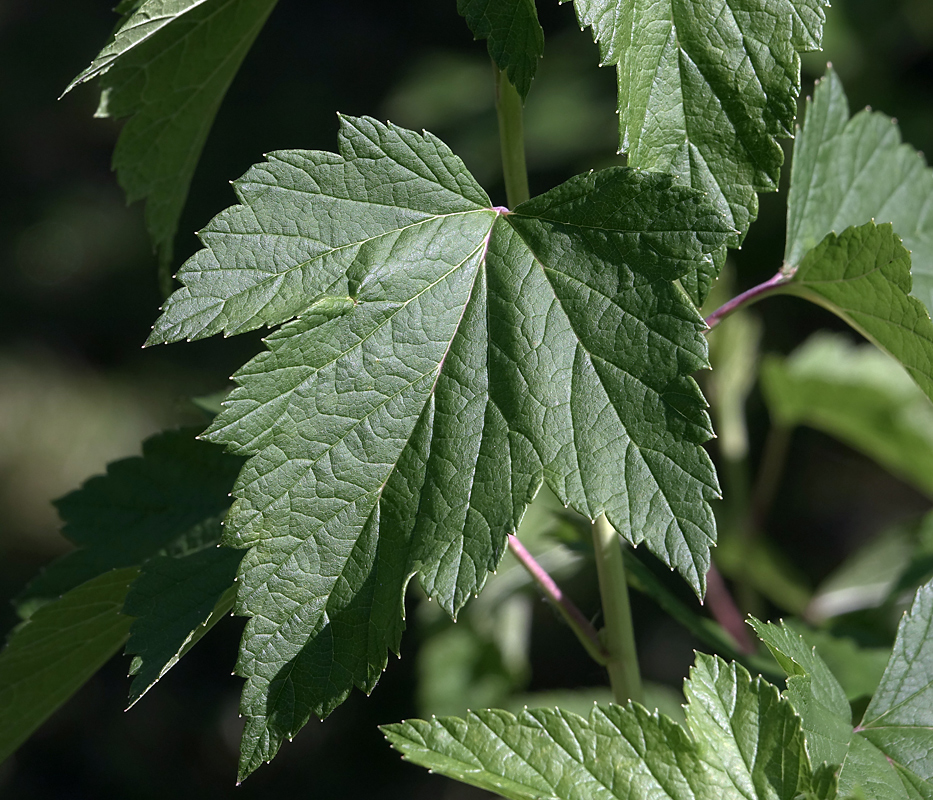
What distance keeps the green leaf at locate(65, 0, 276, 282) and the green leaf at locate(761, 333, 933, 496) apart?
1072mm

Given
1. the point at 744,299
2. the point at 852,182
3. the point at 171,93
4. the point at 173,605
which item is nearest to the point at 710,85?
the point at 744,299

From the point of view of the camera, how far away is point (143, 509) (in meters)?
1.09

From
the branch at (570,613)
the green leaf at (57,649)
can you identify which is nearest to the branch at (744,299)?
the branch at (570,613)

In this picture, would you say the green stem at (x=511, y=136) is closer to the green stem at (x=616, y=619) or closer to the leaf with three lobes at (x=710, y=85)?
the leaf with three lobes at (x=710, y=85)

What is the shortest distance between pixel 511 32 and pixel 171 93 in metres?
0.39

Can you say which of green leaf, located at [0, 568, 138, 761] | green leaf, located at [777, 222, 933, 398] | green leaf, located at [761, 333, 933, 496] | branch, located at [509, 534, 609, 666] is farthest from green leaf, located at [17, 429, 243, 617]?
green leaf, located at [761, 333, 933, 496]

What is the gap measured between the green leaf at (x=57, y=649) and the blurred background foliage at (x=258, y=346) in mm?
724

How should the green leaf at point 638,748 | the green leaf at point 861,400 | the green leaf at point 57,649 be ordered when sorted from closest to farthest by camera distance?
1. the green leaf at point 638,748
2. the green leaf at point 57,649
3. the green leaf at point 861,400

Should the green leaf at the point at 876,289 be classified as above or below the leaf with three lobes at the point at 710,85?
below

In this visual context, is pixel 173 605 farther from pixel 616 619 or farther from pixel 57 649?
pixel 616 619

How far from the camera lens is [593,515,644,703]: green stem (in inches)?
33.9

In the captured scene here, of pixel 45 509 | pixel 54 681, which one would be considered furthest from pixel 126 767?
pixel 54 681

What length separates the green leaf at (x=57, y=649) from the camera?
92 centimetres

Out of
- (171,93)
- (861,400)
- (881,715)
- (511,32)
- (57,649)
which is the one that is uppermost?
(171,93)
